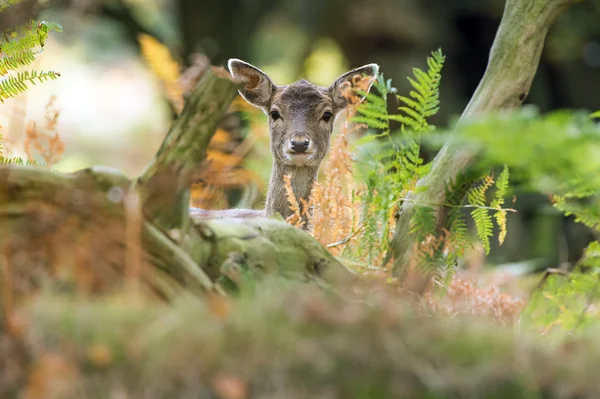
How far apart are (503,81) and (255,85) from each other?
3.20 meters

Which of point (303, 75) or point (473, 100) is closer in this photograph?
point (473, 100)

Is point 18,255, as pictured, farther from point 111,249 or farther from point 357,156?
point 357,156

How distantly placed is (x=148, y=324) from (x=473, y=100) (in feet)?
9.32

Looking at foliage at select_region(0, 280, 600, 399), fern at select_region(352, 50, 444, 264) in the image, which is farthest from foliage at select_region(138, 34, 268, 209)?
foliage at select_region(0, 280, 600, 399)

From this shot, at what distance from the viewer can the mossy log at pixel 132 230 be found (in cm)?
276

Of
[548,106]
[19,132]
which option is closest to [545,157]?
[19,132]

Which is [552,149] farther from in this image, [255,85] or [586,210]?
[255,85]

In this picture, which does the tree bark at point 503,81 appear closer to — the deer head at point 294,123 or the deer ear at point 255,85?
the deer head at point 294,123

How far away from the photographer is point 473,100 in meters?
4.83

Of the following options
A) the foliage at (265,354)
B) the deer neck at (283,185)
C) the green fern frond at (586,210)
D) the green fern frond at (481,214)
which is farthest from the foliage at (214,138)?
the foliage at (265,354)

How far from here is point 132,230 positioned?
292 cm

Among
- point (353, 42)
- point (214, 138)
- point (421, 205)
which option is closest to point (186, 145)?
point (421, 205)

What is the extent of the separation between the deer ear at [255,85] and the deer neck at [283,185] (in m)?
0.72

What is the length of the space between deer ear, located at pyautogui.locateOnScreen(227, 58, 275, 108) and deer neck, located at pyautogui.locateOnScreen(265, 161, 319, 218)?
0.72m
